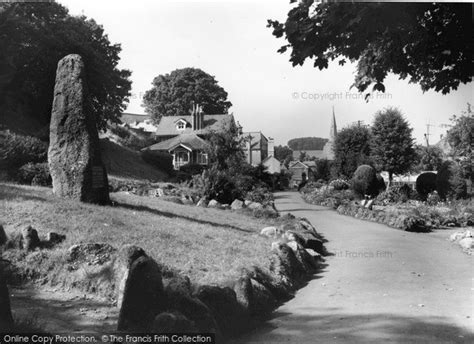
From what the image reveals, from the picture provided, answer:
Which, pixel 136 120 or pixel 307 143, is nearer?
pixel 136 120

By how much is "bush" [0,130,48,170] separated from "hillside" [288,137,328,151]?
537ft

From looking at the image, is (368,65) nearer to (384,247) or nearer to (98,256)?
(98,256)

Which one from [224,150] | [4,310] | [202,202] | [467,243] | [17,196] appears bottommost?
[467,243]

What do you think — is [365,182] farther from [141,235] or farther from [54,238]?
[54,238]

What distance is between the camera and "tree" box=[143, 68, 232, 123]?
65000 millimetres

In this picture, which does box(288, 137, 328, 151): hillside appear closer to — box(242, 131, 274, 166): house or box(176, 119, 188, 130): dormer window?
box(242, 131, 274, 166): house

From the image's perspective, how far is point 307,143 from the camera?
189 m

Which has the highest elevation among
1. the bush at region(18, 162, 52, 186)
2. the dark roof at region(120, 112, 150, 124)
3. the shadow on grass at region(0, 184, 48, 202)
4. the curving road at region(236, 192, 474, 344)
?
the dark roof at region(120, 112, 150, 124)

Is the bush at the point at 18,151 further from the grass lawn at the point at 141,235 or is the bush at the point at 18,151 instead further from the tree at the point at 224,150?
the tree at the point at 224,150

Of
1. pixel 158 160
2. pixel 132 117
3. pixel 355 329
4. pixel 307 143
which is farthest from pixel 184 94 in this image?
pixel 307 143

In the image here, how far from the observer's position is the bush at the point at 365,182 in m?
32.4

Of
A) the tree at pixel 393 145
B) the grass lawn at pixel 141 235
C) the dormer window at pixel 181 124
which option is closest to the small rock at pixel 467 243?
the grass lawn at pixel 141 235

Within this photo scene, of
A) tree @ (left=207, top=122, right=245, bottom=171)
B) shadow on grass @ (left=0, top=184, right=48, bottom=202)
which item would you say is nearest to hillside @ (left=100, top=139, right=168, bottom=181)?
tree @ (left=207, top=122, right=245, bottom=171)

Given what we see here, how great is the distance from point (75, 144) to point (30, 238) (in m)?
5.04
